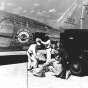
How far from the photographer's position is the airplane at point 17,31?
752cm

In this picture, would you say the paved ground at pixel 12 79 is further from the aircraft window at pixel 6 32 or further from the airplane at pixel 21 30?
→ the airplane at pixel 21 30

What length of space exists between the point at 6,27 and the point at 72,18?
5.00 metres

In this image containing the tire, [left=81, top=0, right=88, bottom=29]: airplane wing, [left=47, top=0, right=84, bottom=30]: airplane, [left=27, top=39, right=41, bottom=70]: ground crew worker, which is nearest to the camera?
the tire

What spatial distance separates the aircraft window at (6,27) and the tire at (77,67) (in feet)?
13.3

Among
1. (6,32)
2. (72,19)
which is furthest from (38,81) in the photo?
(72,19)

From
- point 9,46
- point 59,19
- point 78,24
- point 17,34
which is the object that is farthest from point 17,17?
point 78,24

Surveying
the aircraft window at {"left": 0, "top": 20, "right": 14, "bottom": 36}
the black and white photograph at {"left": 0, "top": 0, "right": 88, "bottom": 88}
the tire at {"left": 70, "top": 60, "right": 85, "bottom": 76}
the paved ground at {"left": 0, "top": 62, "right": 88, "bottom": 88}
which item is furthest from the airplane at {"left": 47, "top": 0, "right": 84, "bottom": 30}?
the paved ground at {"left": 0, "top": 62, "right": 88, "bottom": 88}

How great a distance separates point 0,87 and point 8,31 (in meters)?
3.97

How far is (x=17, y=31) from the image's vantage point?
25.8ft

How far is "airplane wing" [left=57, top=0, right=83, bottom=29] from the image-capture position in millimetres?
9908

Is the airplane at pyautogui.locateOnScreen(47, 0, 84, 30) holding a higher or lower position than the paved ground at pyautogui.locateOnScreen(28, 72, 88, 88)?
higher

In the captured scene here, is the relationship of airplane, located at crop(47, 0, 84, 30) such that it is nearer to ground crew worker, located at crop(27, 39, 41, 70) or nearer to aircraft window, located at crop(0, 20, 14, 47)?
aircraft window, located at crop(0, 20, 14, 47)

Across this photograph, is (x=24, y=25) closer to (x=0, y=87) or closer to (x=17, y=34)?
(x=17, y=34)

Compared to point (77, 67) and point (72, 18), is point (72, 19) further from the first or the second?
point (77, 67)
